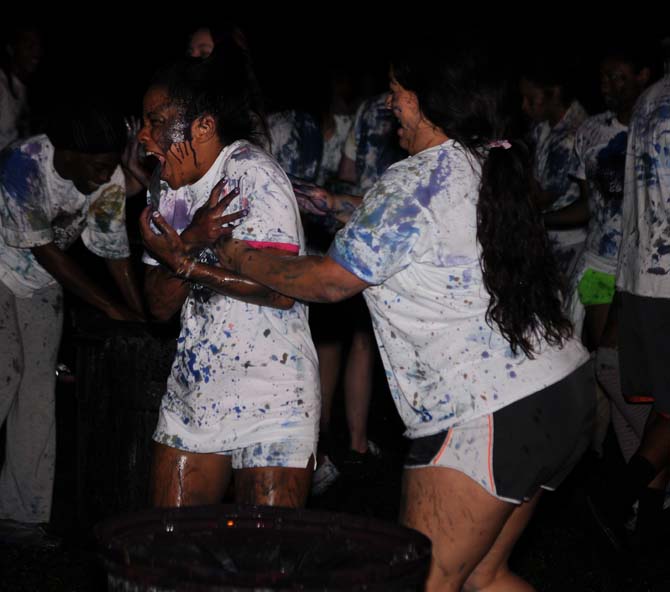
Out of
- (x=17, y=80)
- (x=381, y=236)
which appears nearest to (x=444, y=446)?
(x=381, y=236)

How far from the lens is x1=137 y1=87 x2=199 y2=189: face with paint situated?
401 centimetres

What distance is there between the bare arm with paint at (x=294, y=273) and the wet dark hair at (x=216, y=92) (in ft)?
1.88

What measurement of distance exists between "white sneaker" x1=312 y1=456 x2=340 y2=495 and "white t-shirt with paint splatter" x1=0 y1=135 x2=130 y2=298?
5.67ft

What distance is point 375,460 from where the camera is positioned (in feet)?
24.1

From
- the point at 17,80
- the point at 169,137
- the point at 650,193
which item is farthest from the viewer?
the point at 17,80

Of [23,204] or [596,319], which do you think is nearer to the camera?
[23,204]

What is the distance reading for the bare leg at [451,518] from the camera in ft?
10.9

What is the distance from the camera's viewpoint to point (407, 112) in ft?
11.4

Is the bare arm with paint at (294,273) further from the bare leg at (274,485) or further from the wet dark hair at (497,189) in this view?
the bare leg at (274,485)

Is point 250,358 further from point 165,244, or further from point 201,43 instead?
point 201,43

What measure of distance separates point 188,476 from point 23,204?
198 cm

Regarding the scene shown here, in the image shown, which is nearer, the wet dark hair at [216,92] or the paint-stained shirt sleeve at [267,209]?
the paint-stained shirt sleeve at [267,209]

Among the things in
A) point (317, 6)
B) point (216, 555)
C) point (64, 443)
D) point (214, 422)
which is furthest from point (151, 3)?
point (216, 555)

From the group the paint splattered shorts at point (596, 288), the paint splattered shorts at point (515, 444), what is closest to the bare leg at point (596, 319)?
the paint splattered shorts at point (596, 288)
